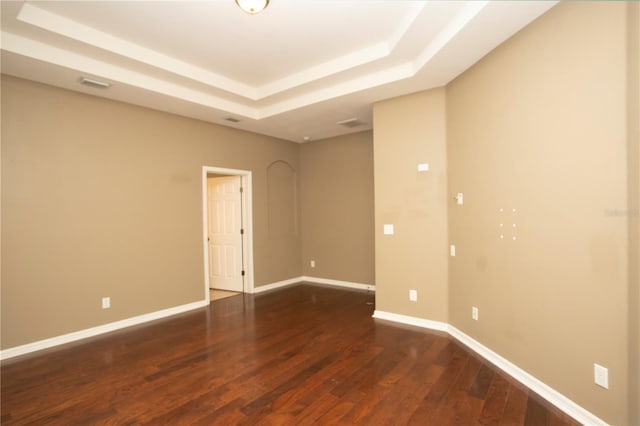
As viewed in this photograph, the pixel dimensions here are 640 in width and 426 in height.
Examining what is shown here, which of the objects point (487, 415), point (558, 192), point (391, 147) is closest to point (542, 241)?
point (558, 192)

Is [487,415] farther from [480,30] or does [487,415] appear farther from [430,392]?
[480,30]

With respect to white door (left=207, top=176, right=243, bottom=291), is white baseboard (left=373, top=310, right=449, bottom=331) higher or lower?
lower

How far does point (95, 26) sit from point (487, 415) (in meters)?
4.48

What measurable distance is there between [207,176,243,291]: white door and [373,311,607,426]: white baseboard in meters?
3.03

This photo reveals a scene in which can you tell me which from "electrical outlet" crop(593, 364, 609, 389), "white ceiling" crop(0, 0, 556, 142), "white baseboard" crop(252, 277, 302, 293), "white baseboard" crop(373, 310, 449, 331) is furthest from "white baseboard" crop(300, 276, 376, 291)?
"electrical outlet" crop(593, 364, 609, 389)

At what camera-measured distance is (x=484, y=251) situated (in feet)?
9.87

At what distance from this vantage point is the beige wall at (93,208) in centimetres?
319

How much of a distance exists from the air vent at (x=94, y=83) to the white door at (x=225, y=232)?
254 centimetres

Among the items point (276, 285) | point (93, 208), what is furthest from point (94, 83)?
point (276, 285)

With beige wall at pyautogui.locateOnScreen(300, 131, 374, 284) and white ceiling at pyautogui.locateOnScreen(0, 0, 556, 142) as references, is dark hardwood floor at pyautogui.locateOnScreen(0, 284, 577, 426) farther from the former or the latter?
white ceiling at pyautogui.locateOnScreen(0, 0, 556, 142)

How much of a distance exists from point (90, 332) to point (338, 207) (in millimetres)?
4149

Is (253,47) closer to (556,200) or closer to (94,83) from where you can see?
(94,83)

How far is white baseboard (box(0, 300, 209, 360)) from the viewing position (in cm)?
315

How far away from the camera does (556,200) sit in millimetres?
2232
